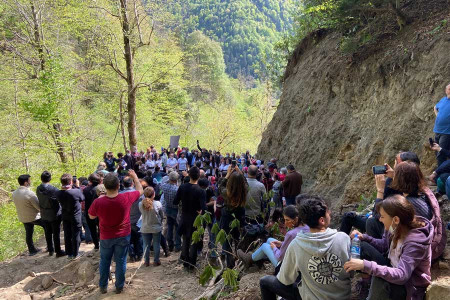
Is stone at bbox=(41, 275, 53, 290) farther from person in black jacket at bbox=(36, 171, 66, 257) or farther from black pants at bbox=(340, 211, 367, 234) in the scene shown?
black pants at bbox=(340, 211, 367, 234)

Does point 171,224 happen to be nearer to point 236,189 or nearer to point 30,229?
point 236,189

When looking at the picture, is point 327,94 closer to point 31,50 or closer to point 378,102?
point 378,102

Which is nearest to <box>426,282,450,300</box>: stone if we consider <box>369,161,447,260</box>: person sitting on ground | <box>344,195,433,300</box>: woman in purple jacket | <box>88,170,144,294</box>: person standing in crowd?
<box>344,195,433,300</box>: woman in purple jacket

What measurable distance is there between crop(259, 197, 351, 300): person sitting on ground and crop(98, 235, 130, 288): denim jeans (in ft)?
11.5

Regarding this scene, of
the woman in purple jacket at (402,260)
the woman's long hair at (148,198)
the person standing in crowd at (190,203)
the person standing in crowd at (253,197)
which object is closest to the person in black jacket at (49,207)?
the woman's long hair at (148,198)

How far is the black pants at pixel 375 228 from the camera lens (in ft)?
12.3

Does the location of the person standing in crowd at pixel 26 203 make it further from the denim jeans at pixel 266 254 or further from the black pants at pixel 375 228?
the black pants at pixel 375 228

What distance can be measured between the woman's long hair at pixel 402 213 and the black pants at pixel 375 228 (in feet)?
3.30

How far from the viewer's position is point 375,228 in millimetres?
3801

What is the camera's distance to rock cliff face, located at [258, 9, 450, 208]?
24.8ft

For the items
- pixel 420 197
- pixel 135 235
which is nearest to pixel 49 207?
pixel 135 235

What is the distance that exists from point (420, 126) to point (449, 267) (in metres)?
5.12

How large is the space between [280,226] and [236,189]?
5.11 feet

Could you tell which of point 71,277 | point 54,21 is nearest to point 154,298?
point 71,277
